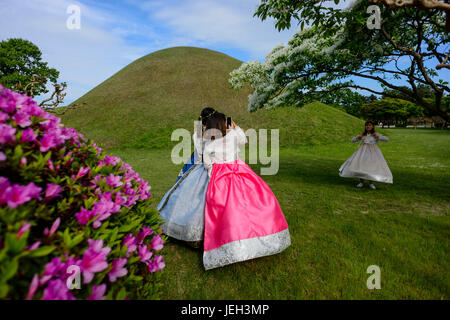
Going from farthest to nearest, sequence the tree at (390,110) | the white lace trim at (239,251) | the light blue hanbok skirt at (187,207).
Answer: the tree at (390,110) < the light blue hanbok skirt at (187,207) < the white lace trim at (239,251)

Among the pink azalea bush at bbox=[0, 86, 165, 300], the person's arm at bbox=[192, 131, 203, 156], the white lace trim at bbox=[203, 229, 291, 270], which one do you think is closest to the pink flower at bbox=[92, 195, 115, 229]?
the pink azalea bush at bbox=[0, 86, 165, 300]

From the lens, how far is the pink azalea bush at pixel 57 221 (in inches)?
41.9

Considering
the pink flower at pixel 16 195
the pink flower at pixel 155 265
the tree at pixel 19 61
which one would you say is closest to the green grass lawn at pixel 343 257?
the pink flower at pixel 155 265

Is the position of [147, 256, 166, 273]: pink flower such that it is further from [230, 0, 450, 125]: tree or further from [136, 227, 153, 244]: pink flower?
[230, 0, 450, 125]: tree

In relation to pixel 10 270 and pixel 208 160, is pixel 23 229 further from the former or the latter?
pixel 208 160

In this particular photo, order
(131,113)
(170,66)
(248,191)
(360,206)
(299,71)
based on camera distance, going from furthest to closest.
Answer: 1. (170,66)
2. (131,113)
3. (299,71)
4. (360,206)
5. (248,191)

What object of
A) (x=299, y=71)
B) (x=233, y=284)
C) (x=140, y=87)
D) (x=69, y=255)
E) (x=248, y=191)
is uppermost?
(x=140, y=87)

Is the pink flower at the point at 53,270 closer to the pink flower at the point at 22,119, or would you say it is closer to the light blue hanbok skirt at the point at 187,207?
the pink flower at the point at 22,119

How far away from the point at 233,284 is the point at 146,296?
1.73 m

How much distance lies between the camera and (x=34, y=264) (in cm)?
112

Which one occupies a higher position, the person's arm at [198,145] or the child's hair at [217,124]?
the child's hair at [217,124]

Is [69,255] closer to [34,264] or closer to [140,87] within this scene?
[34,264]
